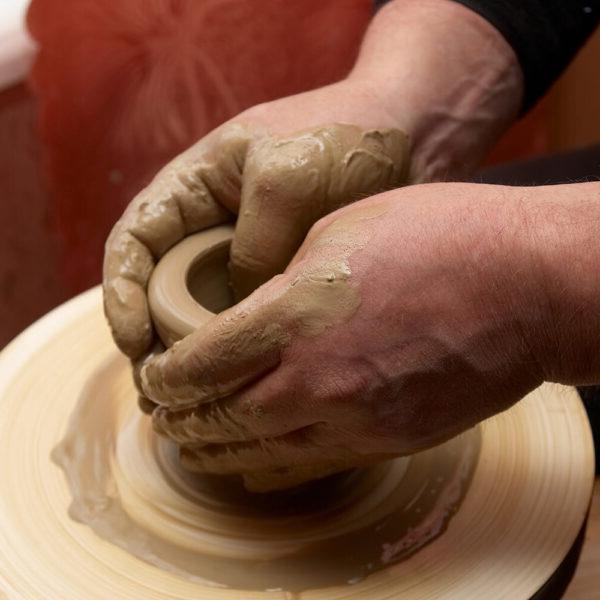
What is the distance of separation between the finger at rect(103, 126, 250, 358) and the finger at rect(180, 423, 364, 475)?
0.50 feet

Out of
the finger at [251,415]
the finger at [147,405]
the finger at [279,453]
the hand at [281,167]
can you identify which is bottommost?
the finger at [279,453]

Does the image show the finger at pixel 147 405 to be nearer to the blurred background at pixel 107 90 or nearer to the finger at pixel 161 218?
the finger at pixel 161 218

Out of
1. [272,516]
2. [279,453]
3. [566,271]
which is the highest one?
[566,271]

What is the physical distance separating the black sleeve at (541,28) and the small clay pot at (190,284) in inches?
24.0

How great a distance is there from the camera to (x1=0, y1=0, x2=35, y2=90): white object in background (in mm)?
1922

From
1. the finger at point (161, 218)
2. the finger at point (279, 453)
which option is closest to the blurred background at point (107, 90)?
the finger at point (161, 218)

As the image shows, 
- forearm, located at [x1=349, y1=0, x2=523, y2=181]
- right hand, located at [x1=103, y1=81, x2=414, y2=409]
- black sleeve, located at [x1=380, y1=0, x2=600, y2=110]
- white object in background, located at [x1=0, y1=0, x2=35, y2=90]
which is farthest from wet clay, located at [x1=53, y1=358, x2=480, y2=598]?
white object in background, located at [x1=0, y1=0, x2=35, y2=90]

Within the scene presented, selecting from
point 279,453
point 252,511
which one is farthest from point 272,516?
point 279,453

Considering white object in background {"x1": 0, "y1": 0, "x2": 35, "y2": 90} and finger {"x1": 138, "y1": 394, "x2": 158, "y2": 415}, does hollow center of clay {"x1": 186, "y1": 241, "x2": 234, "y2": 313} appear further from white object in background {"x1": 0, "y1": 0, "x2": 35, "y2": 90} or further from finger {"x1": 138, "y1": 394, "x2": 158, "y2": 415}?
white object in background {"x1": 0, "y1": 0, "x2": 35, "y2": 90}

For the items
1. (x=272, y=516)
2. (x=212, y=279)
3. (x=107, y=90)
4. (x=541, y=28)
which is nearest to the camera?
(x=272, y=516)

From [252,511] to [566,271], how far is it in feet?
1.44

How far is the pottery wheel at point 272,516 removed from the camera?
92cm

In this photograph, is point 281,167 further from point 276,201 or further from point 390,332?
point 390,332

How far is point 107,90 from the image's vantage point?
2.09 metres
